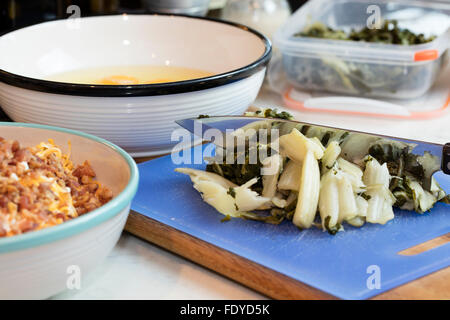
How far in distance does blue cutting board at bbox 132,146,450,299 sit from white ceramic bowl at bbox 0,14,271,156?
0.16 metres

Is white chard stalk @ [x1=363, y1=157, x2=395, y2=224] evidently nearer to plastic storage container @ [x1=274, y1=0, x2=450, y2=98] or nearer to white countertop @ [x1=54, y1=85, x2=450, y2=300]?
white countertop @ [x1=54, y1=85, x2=450, y2=300]

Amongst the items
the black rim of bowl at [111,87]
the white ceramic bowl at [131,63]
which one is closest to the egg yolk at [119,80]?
the white ceramic bowl at [131,63]

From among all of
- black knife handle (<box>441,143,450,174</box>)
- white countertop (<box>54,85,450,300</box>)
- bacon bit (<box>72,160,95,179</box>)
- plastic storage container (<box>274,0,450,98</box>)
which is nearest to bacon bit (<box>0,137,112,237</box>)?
bacon bit (<box>72,160,95,179</box>)

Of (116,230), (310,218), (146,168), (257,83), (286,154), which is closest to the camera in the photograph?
(116,230)

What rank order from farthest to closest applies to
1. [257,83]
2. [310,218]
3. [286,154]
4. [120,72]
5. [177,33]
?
[177,33], [120,72], [257,83], [286,154], [310,218]

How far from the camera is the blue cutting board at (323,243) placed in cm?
102

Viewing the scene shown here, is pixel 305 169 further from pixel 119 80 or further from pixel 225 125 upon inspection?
pixel 119 80

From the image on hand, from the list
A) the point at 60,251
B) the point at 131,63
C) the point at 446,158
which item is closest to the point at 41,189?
the point at 60,251

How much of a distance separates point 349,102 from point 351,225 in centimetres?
75

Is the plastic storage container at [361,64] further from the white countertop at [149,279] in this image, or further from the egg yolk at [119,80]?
the white countertop at [149,279]

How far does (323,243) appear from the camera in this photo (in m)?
1.12

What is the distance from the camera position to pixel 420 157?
1.27m

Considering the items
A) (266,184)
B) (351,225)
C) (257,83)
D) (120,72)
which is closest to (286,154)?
(266,184)

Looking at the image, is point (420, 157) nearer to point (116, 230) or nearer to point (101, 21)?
point (116, 230)
